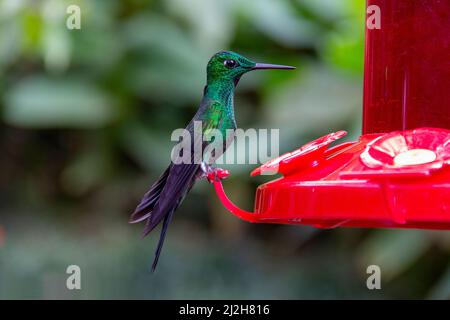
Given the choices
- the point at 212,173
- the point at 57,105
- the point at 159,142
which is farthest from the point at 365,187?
the point at 57,105

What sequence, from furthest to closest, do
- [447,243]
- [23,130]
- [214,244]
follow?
[23,130] < [214,244] < [447,243]

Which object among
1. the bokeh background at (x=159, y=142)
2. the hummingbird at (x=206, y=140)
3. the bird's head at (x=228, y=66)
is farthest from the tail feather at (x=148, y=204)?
the bokeh background at (x=159, y=142)

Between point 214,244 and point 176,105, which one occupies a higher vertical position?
point 176,105

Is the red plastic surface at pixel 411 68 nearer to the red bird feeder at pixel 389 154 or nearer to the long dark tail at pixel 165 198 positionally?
the red bird feeder at pixel 389 154

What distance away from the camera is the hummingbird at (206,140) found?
2229 millimetres

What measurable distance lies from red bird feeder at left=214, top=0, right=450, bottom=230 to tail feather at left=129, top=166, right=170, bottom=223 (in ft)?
0.53

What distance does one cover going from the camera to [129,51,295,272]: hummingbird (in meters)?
2.23

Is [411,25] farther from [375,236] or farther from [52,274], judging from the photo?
[52,274]

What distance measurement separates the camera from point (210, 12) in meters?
5.17

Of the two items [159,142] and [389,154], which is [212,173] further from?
[159,142]

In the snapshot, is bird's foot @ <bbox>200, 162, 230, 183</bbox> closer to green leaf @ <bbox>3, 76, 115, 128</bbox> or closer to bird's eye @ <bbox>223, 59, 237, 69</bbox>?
bird's eye @ <bbox>223, 59, 237, 69</bbox>

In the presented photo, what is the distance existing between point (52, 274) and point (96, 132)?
1150 millimetres

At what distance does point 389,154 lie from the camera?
204 centimetres
